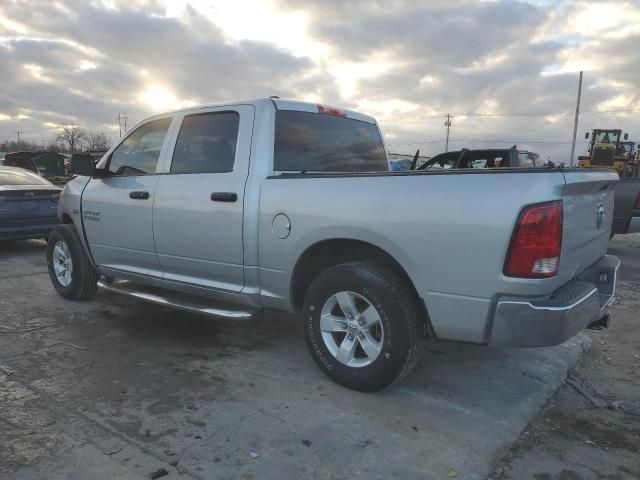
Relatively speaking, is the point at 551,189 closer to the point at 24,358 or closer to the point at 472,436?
the point at 472,436

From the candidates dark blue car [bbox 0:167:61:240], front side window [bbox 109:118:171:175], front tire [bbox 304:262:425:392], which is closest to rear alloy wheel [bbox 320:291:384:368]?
front tire [bbox 304:262:425:392]

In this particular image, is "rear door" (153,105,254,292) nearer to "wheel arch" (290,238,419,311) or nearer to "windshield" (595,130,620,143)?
"wheel arch" (290,238,419,311)

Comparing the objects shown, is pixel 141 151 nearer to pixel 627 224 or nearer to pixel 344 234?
pixel 344 234

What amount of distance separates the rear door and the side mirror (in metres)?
0.98

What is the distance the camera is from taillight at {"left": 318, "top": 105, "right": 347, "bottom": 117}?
14.0ft

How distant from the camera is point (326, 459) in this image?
2.62m

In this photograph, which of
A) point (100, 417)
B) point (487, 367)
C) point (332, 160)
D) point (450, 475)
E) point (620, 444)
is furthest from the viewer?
point (332, 160)

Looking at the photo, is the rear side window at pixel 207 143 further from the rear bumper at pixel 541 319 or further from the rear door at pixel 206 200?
the rear bumper at pixel 541 319

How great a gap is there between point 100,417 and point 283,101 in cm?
253

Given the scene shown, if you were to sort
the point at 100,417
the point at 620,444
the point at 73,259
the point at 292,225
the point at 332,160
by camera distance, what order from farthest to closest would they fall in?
the point at 73,259 < the point at 332,160 < the point at 292,225 < the point at 100,417 < the point at 620,444

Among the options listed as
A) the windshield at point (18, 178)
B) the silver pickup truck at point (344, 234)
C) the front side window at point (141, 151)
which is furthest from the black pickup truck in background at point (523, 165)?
the windshield at point (18, 178)

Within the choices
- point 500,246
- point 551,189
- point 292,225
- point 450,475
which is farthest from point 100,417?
point 551,189

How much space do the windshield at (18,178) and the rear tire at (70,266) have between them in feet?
11.5

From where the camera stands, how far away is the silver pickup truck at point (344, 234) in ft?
8.73
